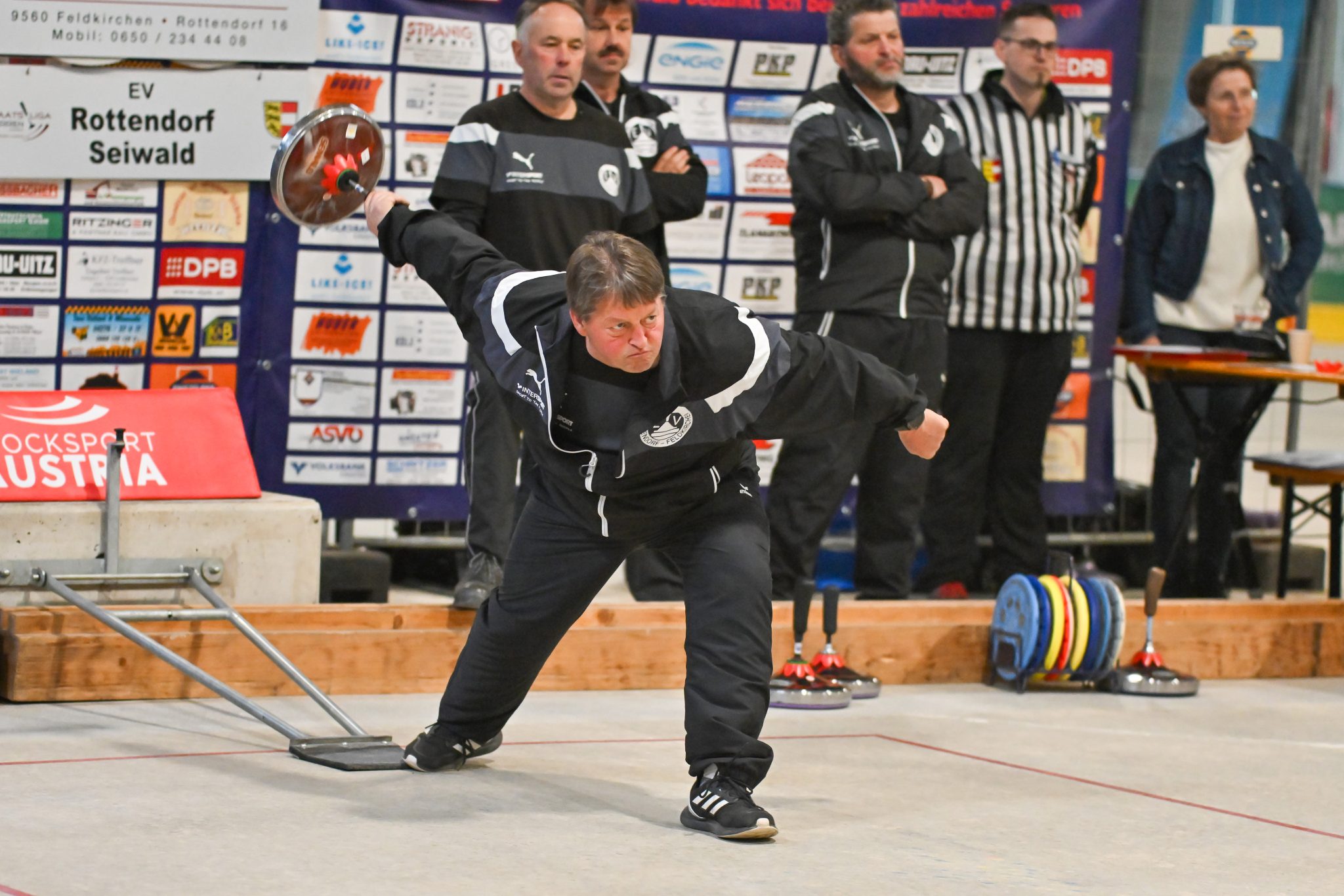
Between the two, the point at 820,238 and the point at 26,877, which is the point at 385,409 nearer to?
the point at 820,238

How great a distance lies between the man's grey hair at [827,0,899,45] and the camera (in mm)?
6824

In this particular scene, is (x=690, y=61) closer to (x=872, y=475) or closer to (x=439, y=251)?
(x=872, y=475)

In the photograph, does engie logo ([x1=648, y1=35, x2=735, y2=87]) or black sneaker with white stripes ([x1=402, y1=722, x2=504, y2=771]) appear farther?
engie logo ([x1=648, y1=35, x2=735, y2=87])

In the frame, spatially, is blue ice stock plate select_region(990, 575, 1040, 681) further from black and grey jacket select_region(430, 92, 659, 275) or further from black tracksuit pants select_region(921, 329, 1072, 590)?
black and grey jacket select_region(430, 92, 659, 275)

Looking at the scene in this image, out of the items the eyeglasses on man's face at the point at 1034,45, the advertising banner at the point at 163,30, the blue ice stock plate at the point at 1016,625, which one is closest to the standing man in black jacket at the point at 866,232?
the eyeglasses on man's face at the point at 1034,45

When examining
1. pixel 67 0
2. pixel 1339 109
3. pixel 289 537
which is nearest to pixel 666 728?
pixel 289 537

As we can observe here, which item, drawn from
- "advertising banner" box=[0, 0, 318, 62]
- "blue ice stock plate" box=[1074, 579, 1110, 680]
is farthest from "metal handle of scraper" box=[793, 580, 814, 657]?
"advertising banner" box=[0, 0, 318, 62]

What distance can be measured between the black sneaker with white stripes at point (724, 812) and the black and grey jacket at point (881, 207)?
292 centimetres

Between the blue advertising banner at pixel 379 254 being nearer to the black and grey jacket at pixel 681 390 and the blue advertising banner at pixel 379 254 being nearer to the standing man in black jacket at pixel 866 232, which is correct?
the standing man in black jacket at pixel 866 232

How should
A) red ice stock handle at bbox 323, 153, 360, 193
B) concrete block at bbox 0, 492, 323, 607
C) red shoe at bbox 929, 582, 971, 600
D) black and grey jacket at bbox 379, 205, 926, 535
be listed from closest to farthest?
black and grey jacket at bbox 379, 205, 926, 535
red ice stock handle at bbox 323, 153, 360, 193
concrete block at bbox 0, 492, 323, 607
red shoe at bbox 929, 582, 971, 600

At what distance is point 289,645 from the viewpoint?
5.81 metres

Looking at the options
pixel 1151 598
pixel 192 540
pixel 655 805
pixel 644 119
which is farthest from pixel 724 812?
pixel 644 119

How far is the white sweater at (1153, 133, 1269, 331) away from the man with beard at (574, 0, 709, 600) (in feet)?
7.96

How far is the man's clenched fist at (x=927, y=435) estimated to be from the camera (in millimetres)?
4457
